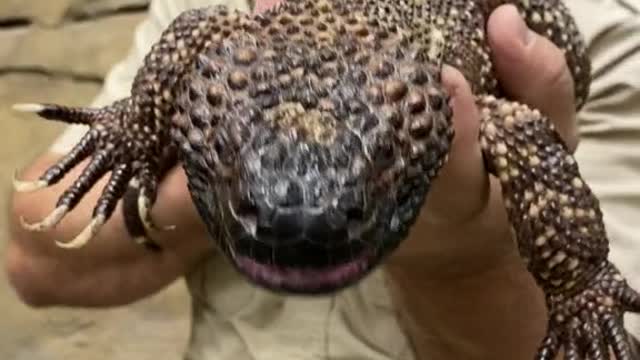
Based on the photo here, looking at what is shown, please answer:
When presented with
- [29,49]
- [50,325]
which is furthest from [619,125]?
[29,49]

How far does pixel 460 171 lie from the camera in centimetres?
144

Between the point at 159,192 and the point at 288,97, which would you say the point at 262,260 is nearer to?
the point at 288,97

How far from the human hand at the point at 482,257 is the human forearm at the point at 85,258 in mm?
298

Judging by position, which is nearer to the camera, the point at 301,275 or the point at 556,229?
the point at 301,275

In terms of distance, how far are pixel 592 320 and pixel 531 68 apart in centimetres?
30

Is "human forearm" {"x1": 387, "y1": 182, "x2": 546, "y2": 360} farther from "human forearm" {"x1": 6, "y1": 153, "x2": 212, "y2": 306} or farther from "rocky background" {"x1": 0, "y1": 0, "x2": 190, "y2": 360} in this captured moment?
"rocky background" {"x1": 0, "y1": 0, "x2": 190, "y2": 360}

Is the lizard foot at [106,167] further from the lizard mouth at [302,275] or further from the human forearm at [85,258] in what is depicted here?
the lizard mouth at [302,275]

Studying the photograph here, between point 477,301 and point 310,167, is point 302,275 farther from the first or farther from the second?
point 477,301

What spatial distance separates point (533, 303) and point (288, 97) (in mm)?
613

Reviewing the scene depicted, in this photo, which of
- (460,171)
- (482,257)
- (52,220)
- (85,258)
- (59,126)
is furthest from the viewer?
(59,126)

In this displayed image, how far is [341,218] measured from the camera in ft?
3.78

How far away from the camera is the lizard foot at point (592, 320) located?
1457mm

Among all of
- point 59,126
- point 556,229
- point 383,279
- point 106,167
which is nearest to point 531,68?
point 556,229

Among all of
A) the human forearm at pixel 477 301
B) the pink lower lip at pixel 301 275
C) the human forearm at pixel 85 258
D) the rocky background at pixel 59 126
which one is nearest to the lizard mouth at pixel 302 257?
the pink lower lip at pixel 301 275
